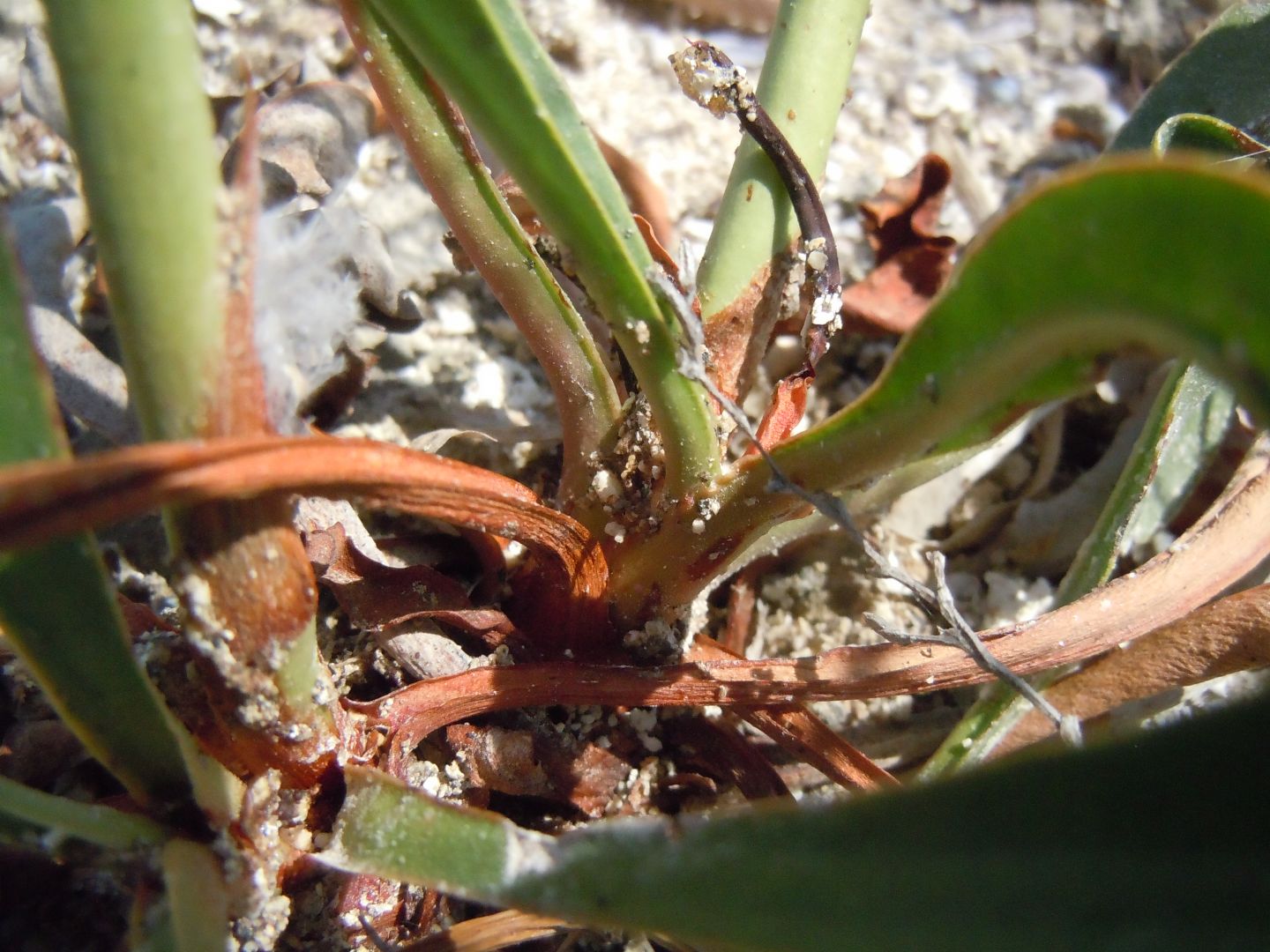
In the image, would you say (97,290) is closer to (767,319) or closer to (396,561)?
(396,561)

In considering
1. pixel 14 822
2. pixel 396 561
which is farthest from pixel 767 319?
pixel 14 822

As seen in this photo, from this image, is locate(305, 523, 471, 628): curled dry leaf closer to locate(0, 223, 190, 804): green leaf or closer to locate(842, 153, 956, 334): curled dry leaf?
locate(0, 223, 190, 804): green leaf

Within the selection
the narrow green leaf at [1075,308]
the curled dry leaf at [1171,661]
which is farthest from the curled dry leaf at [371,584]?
the curled dry leaf at [1171,661]

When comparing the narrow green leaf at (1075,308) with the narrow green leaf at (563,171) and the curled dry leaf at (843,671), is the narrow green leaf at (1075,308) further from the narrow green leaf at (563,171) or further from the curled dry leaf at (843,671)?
the curled dry leaf at (843,671)

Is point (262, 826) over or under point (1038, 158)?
under

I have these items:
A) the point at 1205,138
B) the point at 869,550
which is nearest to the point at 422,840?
the point at 869,550

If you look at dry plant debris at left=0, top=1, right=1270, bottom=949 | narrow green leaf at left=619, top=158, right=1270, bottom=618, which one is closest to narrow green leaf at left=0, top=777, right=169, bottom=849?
dry plant debris at left=0, top=1, right=1270, bottom=949
